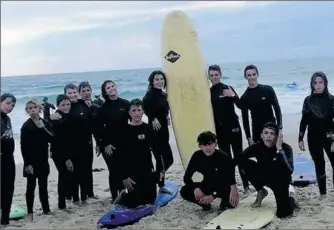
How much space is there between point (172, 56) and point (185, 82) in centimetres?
40

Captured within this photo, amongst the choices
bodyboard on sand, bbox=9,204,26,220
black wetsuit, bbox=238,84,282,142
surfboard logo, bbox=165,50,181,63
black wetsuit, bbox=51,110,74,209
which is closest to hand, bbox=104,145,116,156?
black wetsuit, bbox=51,110,74,209

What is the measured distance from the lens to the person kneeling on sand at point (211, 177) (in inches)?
186

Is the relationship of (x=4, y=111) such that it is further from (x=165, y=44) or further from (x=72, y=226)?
(x=165, y=44)

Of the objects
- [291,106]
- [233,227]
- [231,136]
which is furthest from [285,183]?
[291,106]

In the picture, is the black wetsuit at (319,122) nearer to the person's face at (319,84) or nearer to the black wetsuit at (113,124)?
the person's face at (319,84)

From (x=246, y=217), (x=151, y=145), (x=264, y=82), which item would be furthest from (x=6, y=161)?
(x=264, y=82)

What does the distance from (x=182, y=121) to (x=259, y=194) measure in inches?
69.5

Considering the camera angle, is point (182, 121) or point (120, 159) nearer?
point (120, 159)

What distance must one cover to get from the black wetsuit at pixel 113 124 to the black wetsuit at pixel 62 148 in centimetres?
37

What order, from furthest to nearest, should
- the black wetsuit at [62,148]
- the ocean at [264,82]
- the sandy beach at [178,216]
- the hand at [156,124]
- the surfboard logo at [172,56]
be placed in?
the ocean at [264,82] → the surfboard logo at [172,56] → the hand at [156,124] → the black wetsuit at [62,148] → the sandy beach at [178,216]

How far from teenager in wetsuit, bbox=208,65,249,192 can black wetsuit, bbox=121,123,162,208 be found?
39.4 inches

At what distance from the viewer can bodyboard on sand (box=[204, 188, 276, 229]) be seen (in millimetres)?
4293

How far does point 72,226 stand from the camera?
4.75 meters

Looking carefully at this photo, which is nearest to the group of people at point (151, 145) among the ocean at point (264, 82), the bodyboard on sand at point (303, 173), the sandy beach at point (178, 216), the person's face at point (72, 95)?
the person's face at point (72, 95)
